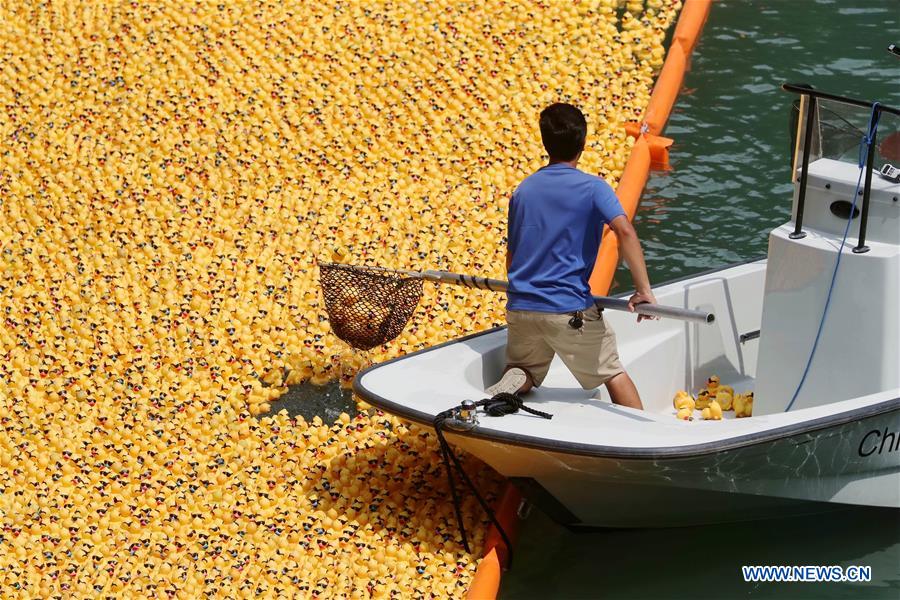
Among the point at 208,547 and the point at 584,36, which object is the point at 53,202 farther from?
the point at 584,36

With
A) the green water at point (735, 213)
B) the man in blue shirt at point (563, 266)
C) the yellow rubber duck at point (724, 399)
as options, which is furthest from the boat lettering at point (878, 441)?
the man in blue shirt at point (563, 266)

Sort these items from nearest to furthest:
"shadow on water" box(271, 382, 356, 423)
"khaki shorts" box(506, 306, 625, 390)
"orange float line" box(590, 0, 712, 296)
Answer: "khaki shorts" box(506, 306, 625, 390), "shadow on water" box(271, 382, 356, 423), "orange float line" box(590, 0, 712, 296)

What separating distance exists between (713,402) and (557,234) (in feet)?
4.61

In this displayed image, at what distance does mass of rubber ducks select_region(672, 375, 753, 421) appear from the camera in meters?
6.40

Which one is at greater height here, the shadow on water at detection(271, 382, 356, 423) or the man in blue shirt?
the man in blue shirt

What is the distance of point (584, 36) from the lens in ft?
32.8

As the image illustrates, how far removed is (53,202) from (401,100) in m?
2.52

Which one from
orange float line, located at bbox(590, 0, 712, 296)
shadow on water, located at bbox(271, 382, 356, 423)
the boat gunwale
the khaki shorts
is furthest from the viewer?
orange float line, located at bbox(590, 0, 712, 296)

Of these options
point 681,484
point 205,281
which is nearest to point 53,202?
point 205,281

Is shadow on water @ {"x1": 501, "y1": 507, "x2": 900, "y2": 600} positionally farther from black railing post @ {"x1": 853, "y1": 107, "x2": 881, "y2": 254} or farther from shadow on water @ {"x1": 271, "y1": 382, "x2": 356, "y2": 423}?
black railing post @ {"x1": 853, "y1": 107, "x2": 881, "y2": 254}

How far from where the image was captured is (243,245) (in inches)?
309

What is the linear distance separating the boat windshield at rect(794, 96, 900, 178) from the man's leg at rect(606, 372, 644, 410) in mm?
1217

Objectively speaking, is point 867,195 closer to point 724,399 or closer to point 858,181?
point 858,181

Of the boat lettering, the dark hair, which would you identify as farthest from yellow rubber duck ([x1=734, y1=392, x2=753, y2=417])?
the dark hair
